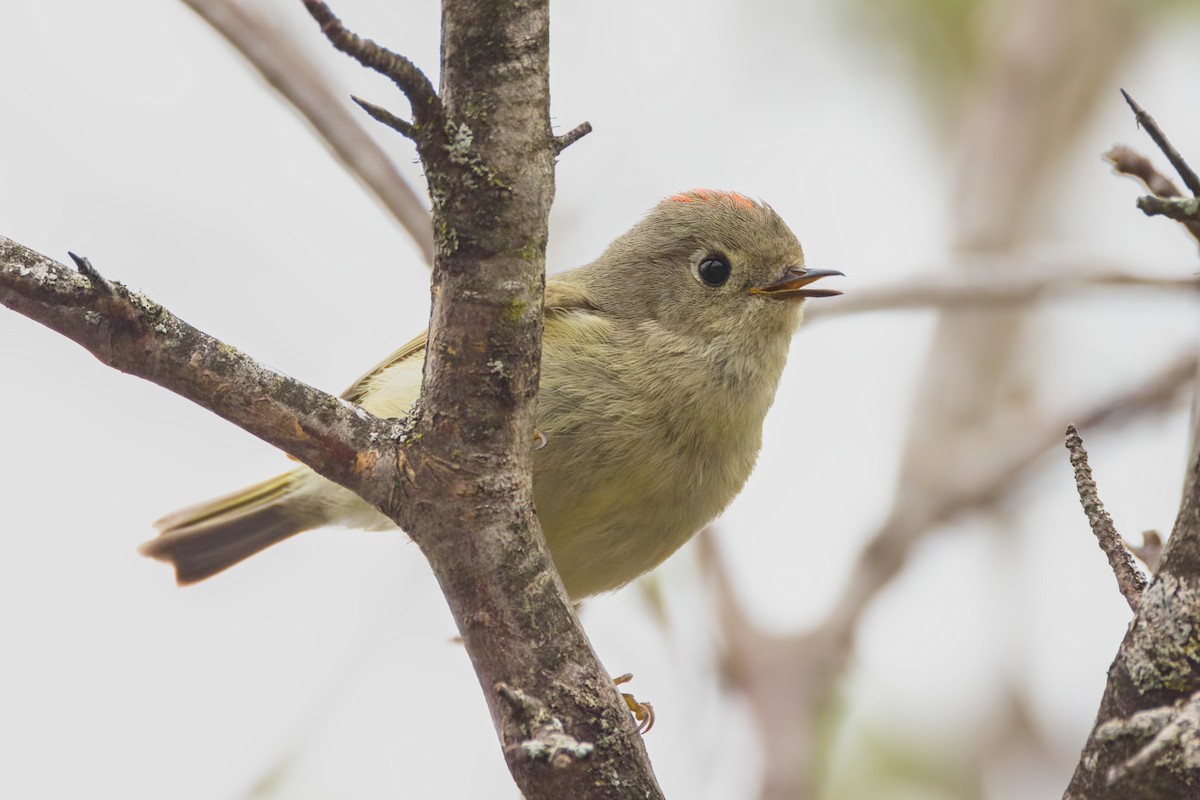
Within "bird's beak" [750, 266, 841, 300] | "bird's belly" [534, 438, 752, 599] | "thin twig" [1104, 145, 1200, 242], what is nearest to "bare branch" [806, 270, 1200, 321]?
"bird's beak" [750, 266, 841, 300]

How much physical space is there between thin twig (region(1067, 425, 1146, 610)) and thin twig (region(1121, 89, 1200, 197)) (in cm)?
44

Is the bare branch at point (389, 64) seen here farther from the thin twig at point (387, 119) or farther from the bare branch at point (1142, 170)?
the bare branch at point (1142, 170)

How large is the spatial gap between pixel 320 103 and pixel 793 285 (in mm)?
1801

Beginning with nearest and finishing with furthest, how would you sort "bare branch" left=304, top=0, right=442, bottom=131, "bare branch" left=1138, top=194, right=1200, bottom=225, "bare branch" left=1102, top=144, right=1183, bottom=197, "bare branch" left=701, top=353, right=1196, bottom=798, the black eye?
"bare branch" left=304, top=0, right=442, bottom=131
"bare branch" left=1138, top=194, right=1200, bottom=225
"bare branch" left=1102, top=144, right=1183, bottom=197
the black eye
"bare branch" left=701, top=353, right=1196, bottom=798

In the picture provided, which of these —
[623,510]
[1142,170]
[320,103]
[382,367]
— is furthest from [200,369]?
[320,103]

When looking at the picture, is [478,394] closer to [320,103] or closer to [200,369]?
[200,369]

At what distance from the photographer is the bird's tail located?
15.4ft

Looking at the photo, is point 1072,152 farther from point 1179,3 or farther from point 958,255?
point 958,255

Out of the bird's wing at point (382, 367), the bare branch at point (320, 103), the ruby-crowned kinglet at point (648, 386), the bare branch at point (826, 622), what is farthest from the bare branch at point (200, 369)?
the bare branch at point (826, 622)

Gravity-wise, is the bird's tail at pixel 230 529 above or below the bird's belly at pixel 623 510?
above

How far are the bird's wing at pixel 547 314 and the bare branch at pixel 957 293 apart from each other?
1088 millimetres

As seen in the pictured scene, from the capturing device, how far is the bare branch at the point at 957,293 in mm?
4809

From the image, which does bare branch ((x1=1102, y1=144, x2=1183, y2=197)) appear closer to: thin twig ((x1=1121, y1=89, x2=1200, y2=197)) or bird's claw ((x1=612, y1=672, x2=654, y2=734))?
thin twig ((x1=1121, y1=89, x2=1200, y2=197))

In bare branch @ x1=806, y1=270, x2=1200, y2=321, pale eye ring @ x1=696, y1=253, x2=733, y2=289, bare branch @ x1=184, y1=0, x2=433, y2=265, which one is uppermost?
bare branch @ x1=184, y1=0, x2=433, y2=265
